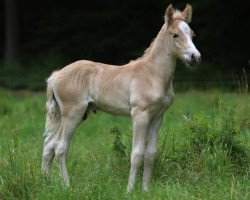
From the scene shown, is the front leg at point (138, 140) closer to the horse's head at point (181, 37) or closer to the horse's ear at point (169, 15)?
the horse's head at point (181, 37)

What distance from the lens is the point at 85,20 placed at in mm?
19078

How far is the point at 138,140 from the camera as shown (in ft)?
20.8

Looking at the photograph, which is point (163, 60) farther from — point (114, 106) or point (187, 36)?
point (114, 106)

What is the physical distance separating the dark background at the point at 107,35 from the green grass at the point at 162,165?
738cm

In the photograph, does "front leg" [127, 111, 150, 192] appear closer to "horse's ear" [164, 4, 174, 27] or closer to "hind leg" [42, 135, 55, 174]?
"horse's ear" [164, 4, 174, 27]

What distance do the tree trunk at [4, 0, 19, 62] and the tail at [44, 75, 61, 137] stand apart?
12.3m

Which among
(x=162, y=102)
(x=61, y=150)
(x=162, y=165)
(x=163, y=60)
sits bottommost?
(x=162, y=165)

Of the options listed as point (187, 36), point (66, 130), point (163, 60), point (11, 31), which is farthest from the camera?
point (11, 31)

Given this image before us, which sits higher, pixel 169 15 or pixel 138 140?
pixel 169 15

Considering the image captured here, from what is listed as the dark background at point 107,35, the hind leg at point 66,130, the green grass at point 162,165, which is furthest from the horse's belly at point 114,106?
the dark background at point 107,35

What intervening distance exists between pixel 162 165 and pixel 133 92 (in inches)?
42.3

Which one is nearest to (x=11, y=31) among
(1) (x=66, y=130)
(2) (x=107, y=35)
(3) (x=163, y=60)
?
(2) (x=107, y=35)

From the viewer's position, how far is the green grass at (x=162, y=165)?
19.4 ft

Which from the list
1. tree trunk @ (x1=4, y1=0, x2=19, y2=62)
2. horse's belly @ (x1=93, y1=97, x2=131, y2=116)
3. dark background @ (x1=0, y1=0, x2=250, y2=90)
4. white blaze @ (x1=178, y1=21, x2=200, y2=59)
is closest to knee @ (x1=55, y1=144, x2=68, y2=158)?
horse's belly @ (x1=93, y1=97, x2=131, y2=116)
